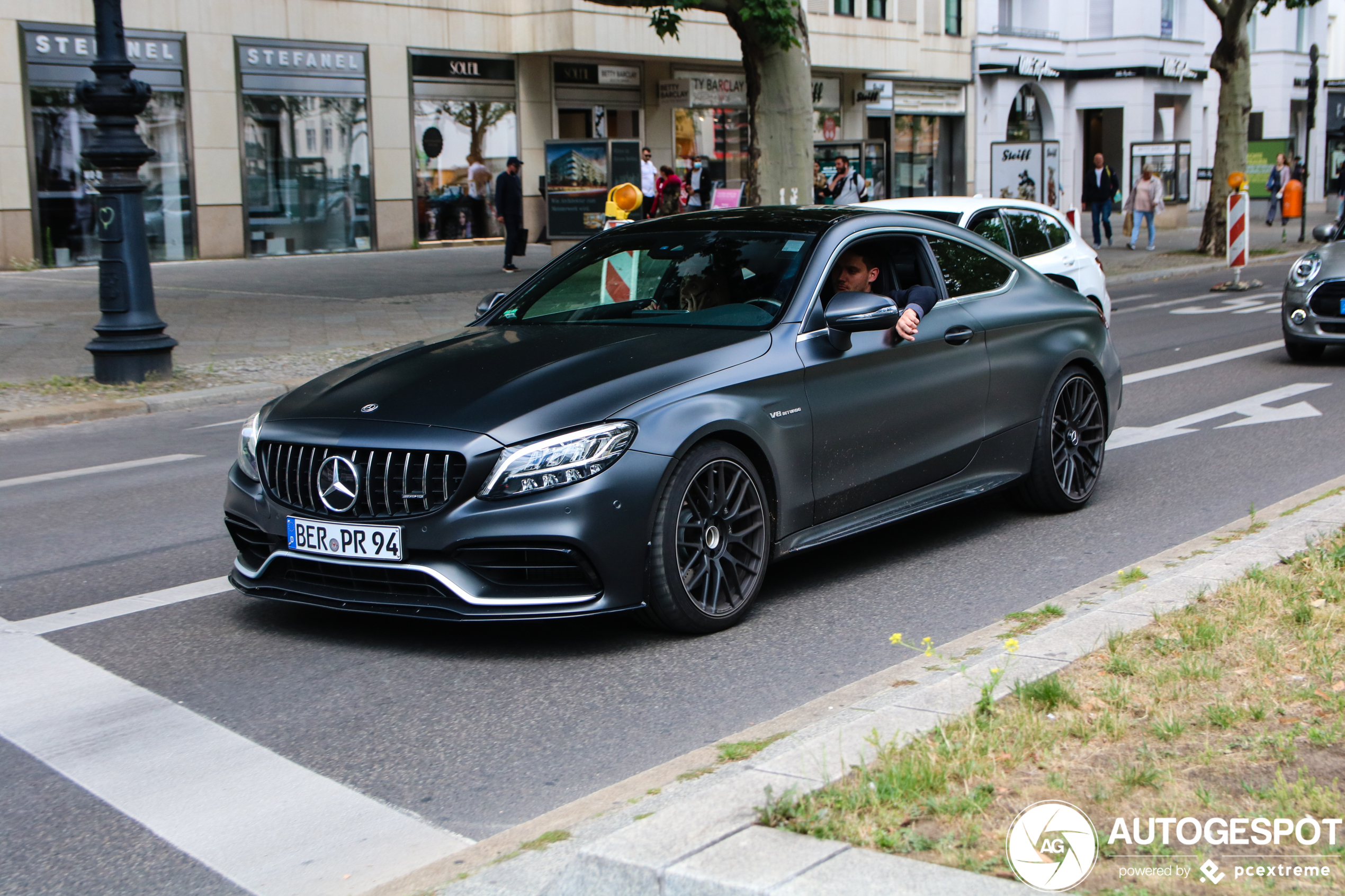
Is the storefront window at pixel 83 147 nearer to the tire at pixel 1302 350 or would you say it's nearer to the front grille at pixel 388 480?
the tire at pixel 1302 350

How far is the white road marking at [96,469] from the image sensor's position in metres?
8.70

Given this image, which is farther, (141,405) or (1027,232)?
(1027,232)

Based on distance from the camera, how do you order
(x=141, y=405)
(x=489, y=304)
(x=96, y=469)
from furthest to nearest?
(x=141, y=405) → (x=96, y=469) → (x=489, y=304)

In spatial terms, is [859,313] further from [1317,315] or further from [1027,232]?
[1317,315]

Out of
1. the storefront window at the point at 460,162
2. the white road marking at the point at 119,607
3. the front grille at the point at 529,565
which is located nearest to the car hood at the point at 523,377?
the front grille at the point at 529,565

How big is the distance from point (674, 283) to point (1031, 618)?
2.00 meters

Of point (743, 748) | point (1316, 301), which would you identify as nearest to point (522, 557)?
point (743, 748)

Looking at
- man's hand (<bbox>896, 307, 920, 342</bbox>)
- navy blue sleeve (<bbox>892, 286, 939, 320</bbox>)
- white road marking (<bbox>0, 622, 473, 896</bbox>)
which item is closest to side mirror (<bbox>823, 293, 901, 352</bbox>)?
man's hand (<bbox>896, 307, 920, 342</bbox>)

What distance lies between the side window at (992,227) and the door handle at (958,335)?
5.47 m

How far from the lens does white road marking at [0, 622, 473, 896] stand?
347 centimetres

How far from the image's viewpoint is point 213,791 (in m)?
3.89

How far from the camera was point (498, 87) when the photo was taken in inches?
1225

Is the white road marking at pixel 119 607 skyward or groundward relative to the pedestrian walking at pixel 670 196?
groundward

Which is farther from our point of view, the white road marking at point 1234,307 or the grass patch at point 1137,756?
the white road marking at point 1234,307
